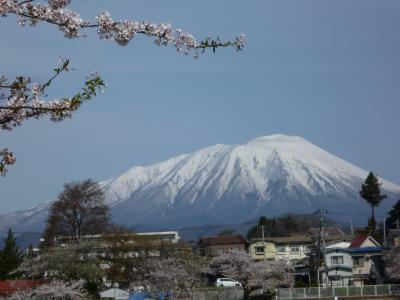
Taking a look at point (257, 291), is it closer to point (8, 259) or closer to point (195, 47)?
point (8, 259)

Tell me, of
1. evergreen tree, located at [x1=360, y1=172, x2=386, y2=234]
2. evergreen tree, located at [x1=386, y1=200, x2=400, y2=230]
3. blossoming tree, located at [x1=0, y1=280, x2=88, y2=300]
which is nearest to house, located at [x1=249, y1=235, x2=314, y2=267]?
evergreen tree, located at [x1=360, y1=172, x2=386, y2=234]

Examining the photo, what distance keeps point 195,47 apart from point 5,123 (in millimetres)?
1546

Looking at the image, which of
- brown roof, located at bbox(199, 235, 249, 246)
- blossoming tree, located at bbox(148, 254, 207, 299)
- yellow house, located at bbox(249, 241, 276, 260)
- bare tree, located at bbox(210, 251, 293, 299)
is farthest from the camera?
brown roof, located at bbox(199, 235, 249, 246)

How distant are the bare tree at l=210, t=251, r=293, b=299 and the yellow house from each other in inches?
1061

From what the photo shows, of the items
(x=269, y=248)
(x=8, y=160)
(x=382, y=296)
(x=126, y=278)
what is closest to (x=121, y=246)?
(x=126, y=278)

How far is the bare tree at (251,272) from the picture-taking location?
4003 centimetres

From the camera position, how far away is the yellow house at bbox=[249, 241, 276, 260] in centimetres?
6975

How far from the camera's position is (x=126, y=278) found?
4291 cm

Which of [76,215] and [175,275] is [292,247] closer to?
[76,215]

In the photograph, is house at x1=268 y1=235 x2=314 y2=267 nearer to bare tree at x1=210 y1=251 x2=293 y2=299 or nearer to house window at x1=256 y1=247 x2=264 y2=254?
house window at x1=256 y1=247 x2=264 y2=254

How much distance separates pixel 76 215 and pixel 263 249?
26269 millimetres

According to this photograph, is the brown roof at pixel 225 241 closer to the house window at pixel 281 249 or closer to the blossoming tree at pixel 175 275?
the house window at pixel 281 249

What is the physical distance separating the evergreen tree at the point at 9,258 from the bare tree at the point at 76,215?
262 cm

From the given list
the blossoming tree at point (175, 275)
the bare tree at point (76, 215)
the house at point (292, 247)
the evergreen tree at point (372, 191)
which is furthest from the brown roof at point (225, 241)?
the blossoming tree at point (175, 275)
